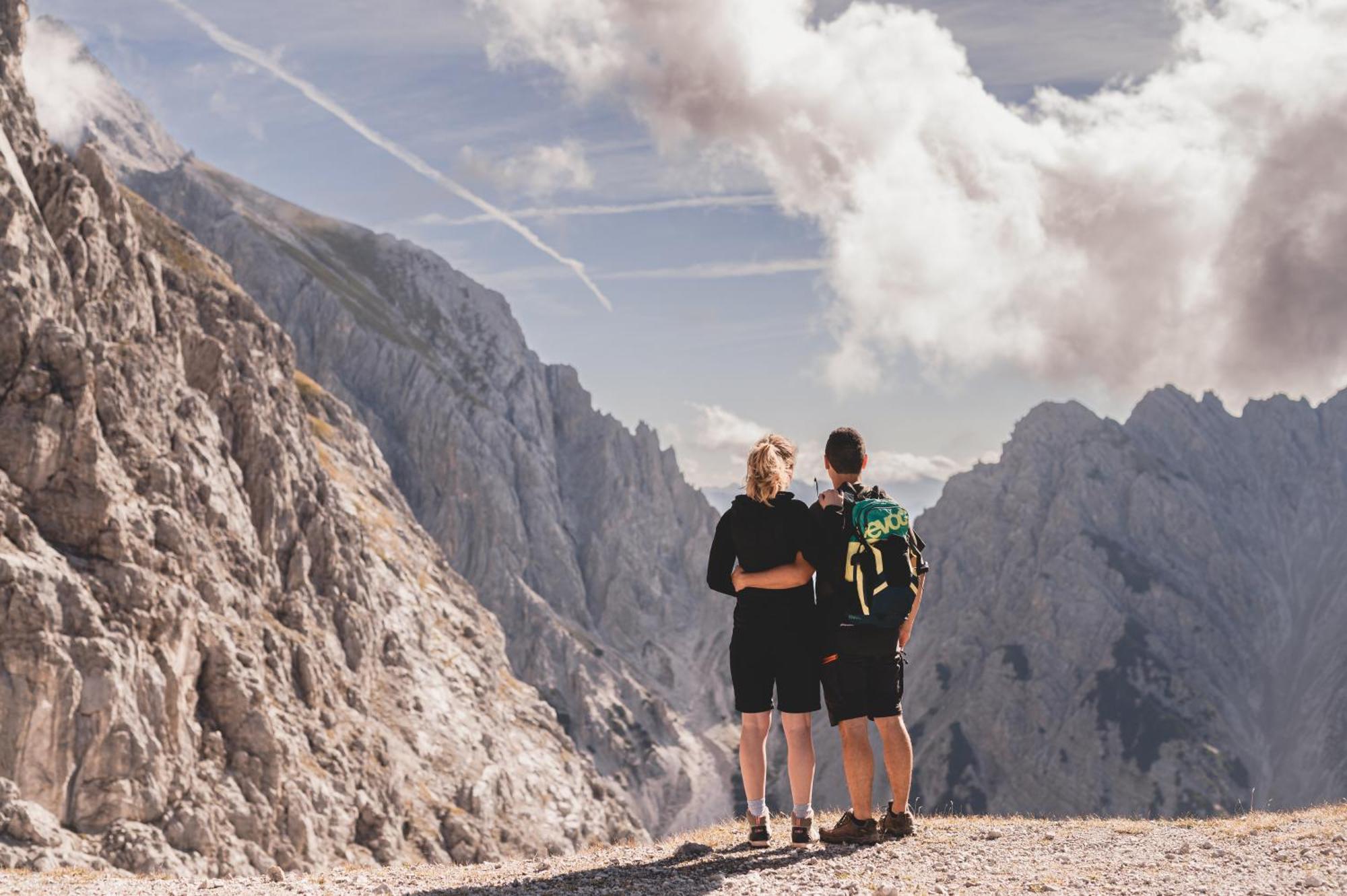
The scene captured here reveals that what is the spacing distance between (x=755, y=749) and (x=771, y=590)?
89.9 inches

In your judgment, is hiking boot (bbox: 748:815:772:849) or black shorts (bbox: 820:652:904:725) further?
hiking boot (bbox: 748:815:772:849)

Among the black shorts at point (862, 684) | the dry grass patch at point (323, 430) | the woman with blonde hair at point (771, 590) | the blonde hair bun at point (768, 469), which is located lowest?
the black shorts at point (862, 684)

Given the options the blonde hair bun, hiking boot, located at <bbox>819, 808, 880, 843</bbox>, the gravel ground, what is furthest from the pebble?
the blonde hair bun

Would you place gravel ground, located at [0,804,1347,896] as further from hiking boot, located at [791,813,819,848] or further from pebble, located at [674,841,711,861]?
hiking boot, located at [791,813,819,848]

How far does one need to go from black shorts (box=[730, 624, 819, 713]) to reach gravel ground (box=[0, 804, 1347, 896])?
2.08 m

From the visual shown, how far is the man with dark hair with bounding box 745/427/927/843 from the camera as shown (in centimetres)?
1275

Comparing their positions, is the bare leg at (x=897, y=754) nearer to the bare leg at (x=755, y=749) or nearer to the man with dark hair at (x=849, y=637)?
the man with dark hair at (x=849, y=637)

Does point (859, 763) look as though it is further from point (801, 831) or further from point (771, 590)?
point (771, 590)

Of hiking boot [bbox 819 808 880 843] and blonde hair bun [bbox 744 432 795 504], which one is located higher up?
blonde hair bun [bbox 744 432 795 504]

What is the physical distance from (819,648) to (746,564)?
5.10 feet

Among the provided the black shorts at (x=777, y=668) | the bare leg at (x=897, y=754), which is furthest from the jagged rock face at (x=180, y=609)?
the bare leg at (x=897, y=754)

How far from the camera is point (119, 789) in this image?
5072 cm

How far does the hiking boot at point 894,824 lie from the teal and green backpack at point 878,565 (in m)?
3.32

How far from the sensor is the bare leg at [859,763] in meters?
13.2
